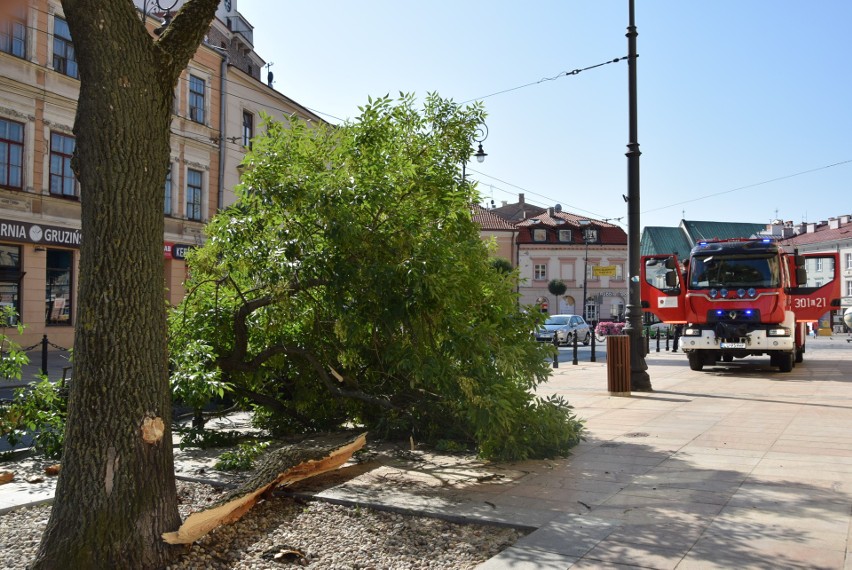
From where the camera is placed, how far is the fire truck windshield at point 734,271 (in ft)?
55.9

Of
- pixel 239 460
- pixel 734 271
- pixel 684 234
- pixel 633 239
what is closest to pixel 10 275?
pixel 633 239

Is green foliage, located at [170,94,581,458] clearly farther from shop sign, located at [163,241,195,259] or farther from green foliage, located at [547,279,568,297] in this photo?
green foliage, located at [547,279,568,297]

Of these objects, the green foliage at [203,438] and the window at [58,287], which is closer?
the green foliage at [203,438]

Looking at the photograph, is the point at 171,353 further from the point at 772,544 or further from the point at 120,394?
the point at 772,544

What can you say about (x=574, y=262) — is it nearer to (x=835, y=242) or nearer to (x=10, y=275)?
(x=835, y=242)

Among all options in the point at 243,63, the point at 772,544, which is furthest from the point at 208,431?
the point at 243,63

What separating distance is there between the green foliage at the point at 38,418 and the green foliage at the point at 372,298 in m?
1.15

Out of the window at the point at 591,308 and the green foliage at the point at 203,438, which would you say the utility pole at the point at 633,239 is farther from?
the window at the point at 591,308

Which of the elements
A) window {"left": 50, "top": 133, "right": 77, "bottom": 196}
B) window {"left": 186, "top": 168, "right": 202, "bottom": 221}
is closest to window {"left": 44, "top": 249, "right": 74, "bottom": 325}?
window {"left": 50, "top": 133, "right": 77, "bottom": 196}

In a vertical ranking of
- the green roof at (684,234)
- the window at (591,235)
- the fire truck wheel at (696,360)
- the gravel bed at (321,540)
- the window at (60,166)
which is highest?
the green roof at (684,234)

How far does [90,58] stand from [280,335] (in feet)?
12.8

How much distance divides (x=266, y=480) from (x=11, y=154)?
20.6 m

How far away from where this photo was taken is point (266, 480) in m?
5.26

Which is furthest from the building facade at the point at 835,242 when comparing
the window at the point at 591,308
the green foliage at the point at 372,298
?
the green foliage at the point at 372,298
